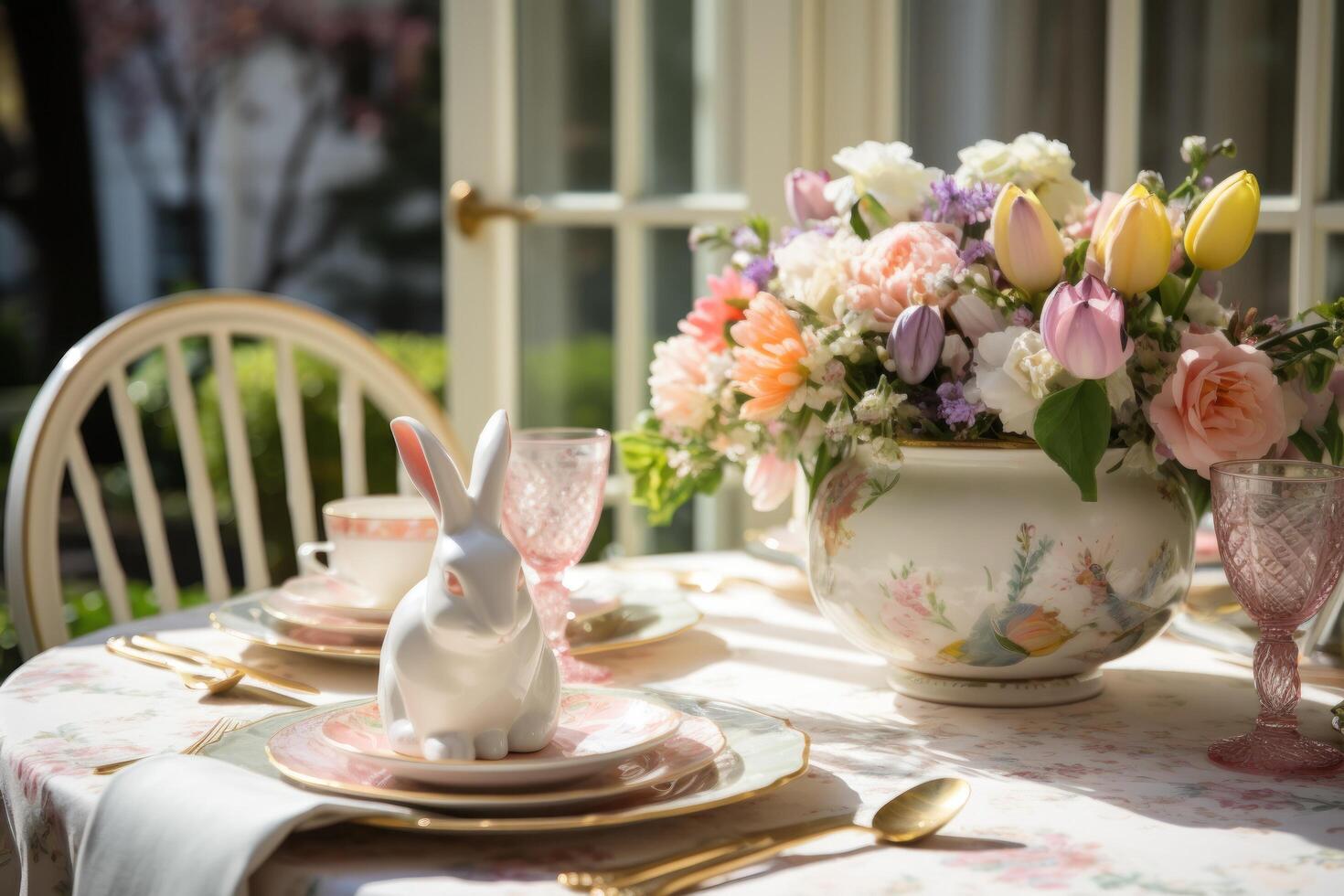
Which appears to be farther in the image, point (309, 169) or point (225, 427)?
point (309, 169)

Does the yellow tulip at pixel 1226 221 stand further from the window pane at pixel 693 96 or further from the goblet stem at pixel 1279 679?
the window pane at pixel 693 96

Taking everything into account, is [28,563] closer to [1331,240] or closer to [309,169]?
[1331,240]

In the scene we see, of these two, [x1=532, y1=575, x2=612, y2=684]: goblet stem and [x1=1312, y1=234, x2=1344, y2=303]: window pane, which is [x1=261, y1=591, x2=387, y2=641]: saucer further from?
[x1=1312, y1=234, x2=1344, y2=303]: window pane

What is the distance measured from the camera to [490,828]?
0.71 metres

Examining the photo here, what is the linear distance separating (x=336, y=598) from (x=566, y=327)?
1.51 meters

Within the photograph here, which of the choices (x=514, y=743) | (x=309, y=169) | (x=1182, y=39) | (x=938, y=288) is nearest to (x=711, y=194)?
(x=1182, y=39)

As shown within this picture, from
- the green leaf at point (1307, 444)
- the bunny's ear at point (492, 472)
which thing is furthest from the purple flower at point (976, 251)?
the bunny's ear at point (492, 472)

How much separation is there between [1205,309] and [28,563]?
41.5 inches

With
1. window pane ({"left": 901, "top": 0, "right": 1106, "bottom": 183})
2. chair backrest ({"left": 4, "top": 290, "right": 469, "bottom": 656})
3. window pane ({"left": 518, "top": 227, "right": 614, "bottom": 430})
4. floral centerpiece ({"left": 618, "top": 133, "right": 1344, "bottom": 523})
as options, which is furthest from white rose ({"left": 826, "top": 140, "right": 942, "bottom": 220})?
window pane ({"left": 518, "top": 227, "right": 614, "bottom": 430})

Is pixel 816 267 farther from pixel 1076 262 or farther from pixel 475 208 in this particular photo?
pixel 475 208

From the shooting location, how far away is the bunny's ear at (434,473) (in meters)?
0.79

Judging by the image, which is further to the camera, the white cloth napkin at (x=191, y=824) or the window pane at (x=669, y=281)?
the window pane at (x=669, y=281)

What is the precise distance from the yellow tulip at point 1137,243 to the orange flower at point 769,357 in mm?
208

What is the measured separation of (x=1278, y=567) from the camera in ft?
2.85
